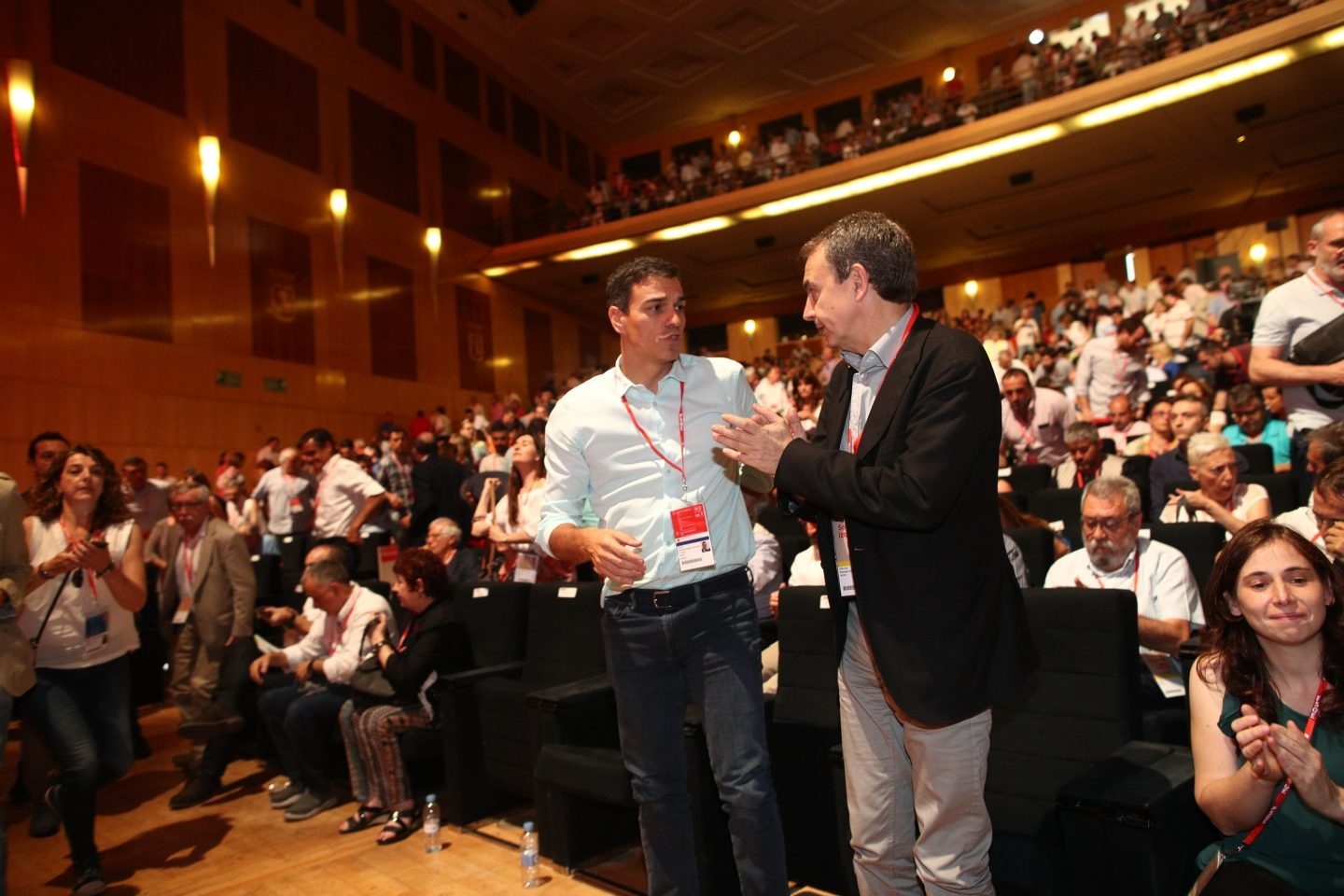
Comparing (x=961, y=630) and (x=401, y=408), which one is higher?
(x=401, y=408)

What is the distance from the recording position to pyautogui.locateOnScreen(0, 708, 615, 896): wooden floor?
287 centimetres

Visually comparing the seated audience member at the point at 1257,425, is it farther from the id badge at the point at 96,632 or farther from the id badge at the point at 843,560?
the id badge at the point at 96,632

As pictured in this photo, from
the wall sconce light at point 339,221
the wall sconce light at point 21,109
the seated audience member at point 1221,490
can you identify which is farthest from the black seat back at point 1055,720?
the wall sconce light at point 339,221

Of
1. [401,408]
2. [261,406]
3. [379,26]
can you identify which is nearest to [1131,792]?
[261,406]

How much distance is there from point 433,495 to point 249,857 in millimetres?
3153

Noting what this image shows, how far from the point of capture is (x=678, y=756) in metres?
2.00

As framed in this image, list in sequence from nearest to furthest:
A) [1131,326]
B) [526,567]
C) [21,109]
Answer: [526,567]
[1131,326]
[21,109]

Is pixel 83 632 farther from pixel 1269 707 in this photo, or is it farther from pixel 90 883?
pixel 1269 707

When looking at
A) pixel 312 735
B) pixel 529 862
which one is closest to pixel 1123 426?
pixel 529 862

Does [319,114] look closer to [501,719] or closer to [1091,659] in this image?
[501,719]

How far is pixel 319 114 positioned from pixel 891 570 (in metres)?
12.6

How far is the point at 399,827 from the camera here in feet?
10.8

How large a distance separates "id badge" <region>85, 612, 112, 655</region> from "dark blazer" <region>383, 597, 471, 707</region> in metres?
0.97

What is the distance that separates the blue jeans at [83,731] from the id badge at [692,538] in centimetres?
232
